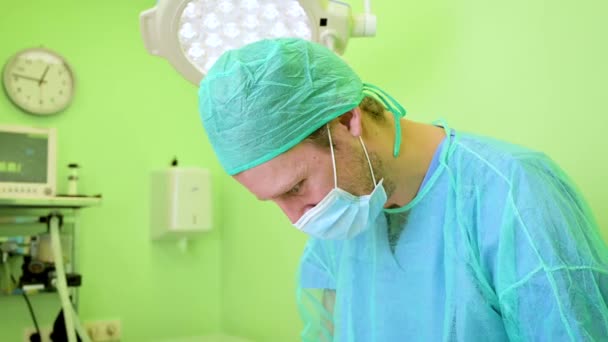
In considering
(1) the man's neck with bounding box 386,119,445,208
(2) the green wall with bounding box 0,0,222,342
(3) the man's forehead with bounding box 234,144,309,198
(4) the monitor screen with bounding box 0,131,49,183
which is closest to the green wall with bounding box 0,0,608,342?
(2) the green wall with bounding box 0,0,222,342

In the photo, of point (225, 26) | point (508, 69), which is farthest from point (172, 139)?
point (508, 69)

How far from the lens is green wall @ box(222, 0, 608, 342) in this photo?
1.22m

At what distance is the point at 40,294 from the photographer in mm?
2303

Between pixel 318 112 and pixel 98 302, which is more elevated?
pixel 318 112

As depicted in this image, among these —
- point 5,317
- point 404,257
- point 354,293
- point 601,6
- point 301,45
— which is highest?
point 601,6

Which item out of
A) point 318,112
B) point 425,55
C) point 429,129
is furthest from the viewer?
point 425,55

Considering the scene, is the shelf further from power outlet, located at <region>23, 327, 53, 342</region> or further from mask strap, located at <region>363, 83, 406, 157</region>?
mask strap, located at <region>363, 83, 406, 157</region>

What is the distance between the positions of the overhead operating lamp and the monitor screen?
1.20 metres

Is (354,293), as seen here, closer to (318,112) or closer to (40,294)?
(318,112)

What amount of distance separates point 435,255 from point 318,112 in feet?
1.10

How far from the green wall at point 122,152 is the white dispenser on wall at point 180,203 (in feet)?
0.30

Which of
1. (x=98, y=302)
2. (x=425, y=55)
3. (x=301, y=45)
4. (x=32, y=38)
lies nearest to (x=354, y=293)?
(x=301, y=45)

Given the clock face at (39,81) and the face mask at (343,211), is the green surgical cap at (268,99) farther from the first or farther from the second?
the clock face at (39,81)

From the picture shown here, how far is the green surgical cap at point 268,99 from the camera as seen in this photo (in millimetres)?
941
